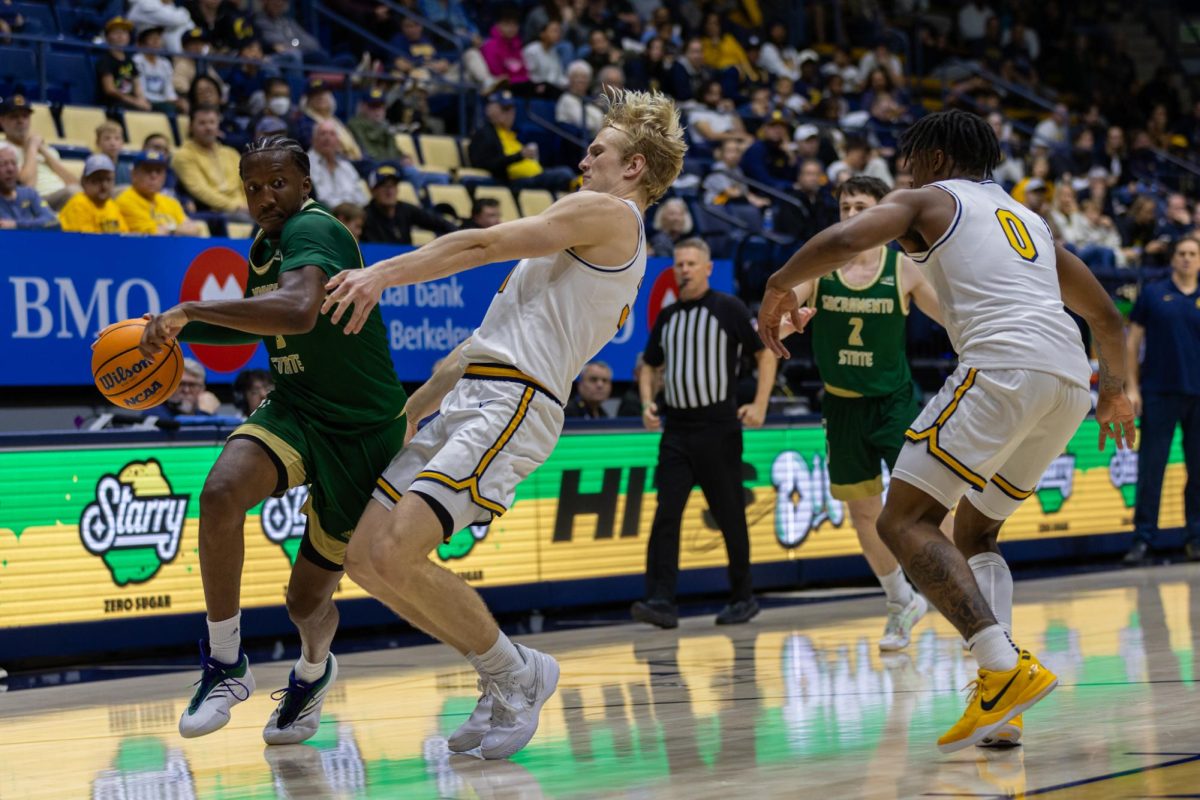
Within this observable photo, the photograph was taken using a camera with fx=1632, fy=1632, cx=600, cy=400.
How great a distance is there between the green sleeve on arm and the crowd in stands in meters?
5.09

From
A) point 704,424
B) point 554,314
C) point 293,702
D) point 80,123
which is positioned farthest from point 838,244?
point 80,123

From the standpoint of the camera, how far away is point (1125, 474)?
14789 millimetres

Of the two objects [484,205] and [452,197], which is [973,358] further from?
[452,197]

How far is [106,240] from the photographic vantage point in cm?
1008

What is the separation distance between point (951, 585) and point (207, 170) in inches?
338

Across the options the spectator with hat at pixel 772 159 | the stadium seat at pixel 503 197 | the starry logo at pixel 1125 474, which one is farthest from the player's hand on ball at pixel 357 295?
the spectator with hat at pixel 772 159

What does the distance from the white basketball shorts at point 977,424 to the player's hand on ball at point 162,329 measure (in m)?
2.29

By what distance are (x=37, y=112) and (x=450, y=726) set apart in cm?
824

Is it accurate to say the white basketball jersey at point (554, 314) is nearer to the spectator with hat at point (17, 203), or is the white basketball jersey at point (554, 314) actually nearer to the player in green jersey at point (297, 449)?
the player in green jersey at point (297, 449)

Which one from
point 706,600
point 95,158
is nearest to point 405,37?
point 95,158

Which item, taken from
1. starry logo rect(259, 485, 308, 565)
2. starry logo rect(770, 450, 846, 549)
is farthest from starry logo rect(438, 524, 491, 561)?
starry logo rect(770, 450, 846, 549)

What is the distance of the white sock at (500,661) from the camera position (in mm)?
5238

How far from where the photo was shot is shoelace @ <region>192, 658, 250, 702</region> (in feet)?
18.0

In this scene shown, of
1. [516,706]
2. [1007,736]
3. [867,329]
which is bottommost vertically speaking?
[1007,736]
